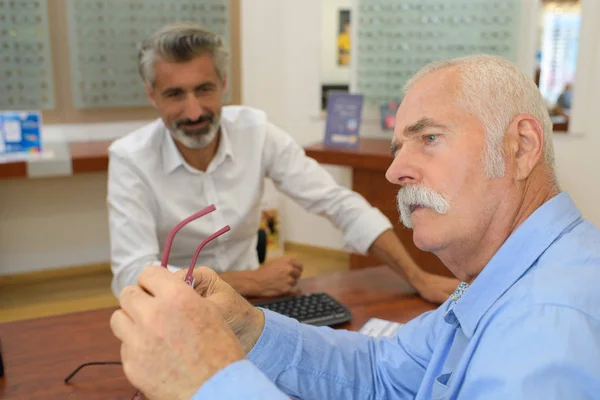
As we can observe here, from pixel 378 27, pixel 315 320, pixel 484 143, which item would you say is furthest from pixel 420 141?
pixel 378 27

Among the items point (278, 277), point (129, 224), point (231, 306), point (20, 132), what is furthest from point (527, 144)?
point (20, 132)

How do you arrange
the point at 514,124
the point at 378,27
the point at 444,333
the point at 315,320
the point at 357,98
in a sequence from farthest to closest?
the point at 378,27 → the point at 357,98 → the point at 315,320 → the point at 444,333 → the point at 514,124

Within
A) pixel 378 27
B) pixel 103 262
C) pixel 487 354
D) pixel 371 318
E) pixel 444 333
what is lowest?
pixel 103 262

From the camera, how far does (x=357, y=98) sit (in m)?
3.56

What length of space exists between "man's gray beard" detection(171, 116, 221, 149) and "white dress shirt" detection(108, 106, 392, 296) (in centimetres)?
5

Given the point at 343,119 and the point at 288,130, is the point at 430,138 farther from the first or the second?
the point at 288,130

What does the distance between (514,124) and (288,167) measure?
1337mm

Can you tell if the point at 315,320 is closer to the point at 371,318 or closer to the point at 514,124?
the point at 371,318

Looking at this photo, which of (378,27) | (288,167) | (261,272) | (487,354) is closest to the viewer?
(487,354)

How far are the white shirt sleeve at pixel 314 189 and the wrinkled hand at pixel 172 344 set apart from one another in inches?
48.2

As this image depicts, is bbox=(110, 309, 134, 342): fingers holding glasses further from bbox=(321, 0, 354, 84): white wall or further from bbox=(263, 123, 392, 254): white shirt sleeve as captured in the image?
bbox=(321, 0, 354, 84): white wall

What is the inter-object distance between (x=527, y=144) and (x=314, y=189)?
1271mm

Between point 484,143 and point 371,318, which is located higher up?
point 484,143

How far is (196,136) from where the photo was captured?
6.43ft
